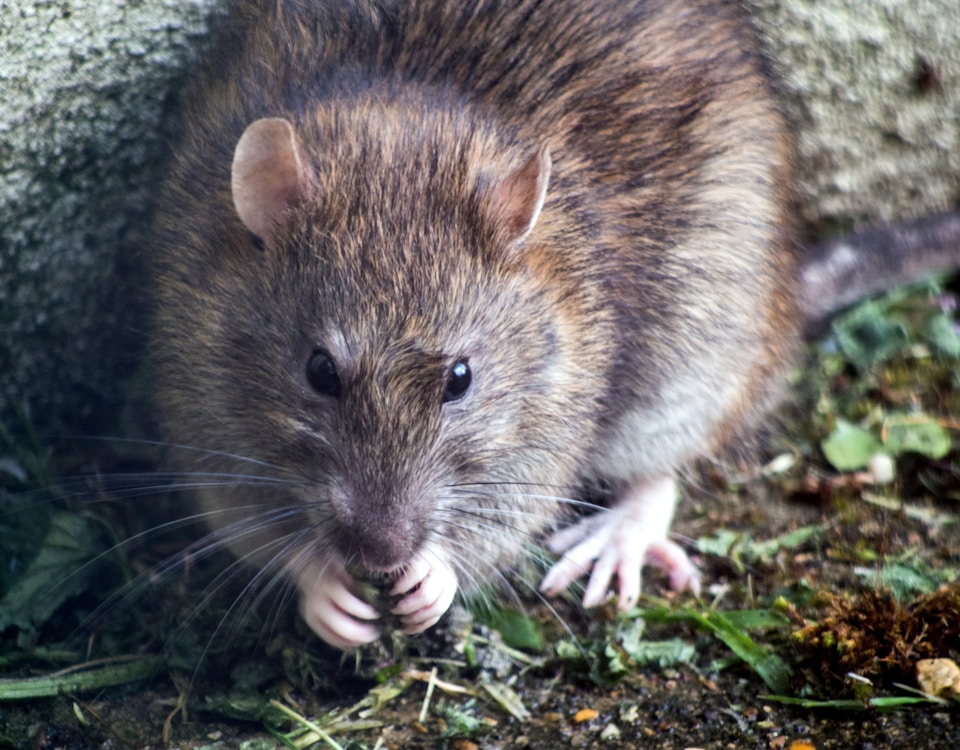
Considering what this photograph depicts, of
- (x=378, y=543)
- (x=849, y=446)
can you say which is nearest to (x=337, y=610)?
(x=378, y=543)

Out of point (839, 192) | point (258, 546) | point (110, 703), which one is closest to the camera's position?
point (110, 703)

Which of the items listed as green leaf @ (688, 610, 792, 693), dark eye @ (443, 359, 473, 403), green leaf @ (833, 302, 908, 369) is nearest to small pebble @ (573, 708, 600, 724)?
green leaf @ (688, 610, 792, 693)

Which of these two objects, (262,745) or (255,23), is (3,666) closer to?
(262,745)

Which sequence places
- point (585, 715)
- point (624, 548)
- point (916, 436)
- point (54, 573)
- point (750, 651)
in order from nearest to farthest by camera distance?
point (585, 715), point (750, 651), point (54, 573), point (624, 548), point (916, 436)

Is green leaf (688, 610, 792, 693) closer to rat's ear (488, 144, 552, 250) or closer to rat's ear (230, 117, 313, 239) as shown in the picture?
rat's ear (488, 144, 552, 250)

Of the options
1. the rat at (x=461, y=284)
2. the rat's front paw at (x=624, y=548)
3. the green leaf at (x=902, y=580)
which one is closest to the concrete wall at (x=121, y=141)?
the rat at (x=461, y=284)

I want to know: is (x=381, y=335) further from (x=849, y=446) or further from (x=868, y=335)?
(x=868, y=335)

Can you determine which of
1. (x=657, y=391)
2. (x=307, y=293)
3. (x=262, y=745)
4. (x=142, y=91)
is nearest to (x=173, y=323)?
(x=307, y=293)
